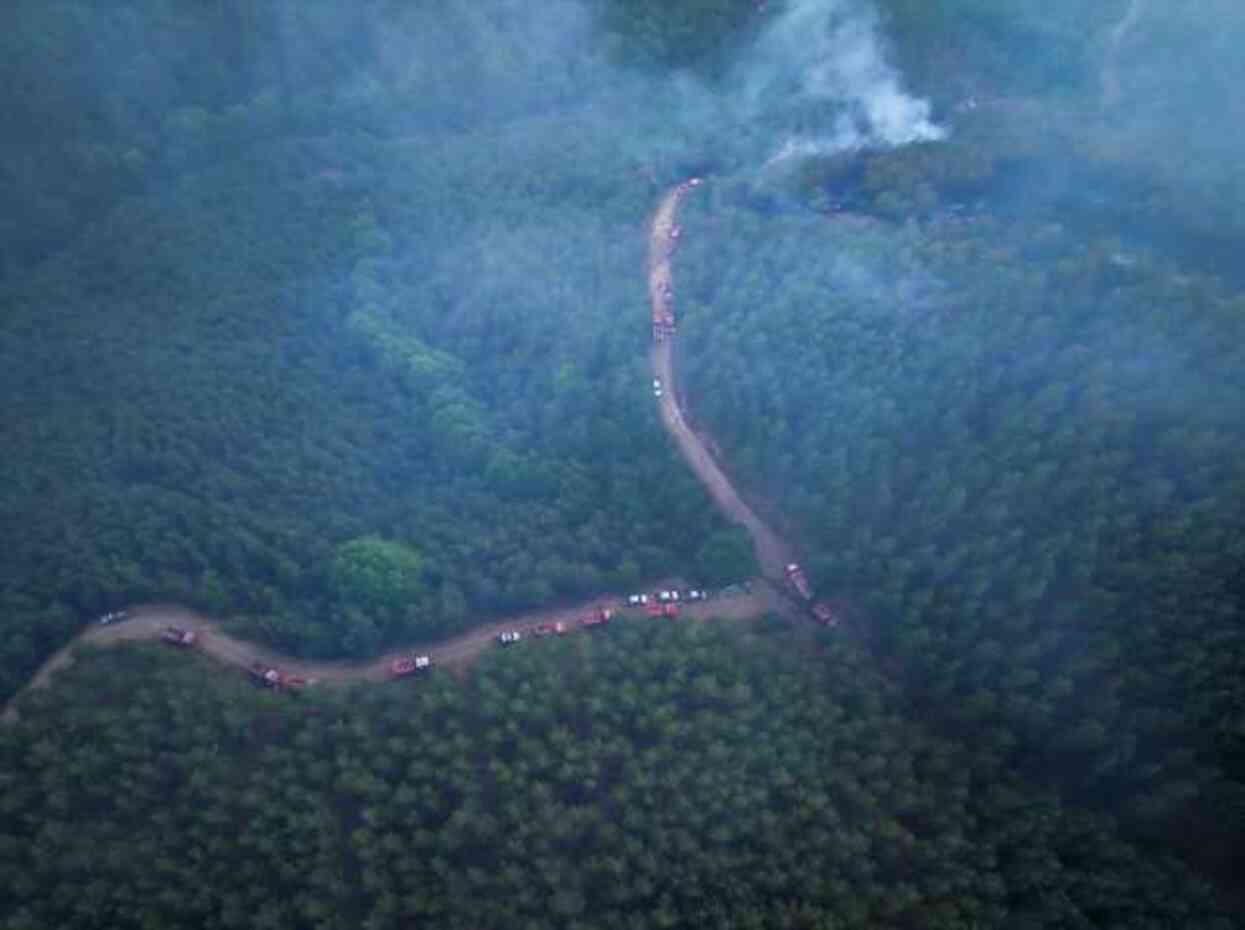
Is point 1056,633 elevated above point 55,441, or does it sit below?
below

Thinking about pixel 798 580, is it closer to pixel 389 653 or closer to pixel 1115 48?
pixel 389 653

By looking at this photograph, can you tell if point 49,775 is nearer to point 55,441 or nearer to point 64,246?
point 55,441

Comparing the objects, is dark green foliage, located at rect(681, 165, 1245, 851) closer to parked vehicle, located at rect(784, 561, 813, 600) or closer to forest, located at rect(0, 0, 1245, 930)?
forest, located at rect(0, 0, 1245, 930)

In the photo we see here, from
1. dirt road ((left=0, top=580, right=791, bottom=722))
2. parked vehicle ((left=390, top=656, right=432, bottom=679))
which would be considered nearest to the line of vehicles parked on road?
parked vehicle ((left=390, top=656, right=432, bottom=679))

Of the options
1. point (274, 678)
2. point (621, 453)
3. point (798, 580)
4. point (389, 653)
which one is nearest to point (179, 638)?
point (274, 678)

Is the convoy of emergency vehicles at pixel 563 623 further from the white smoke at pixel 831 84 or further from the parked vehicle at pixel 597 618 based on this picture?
the white smoke at pixel 831 84

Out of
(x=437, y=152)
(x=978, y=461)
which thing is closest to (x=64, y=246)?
(x=437, y=152)
